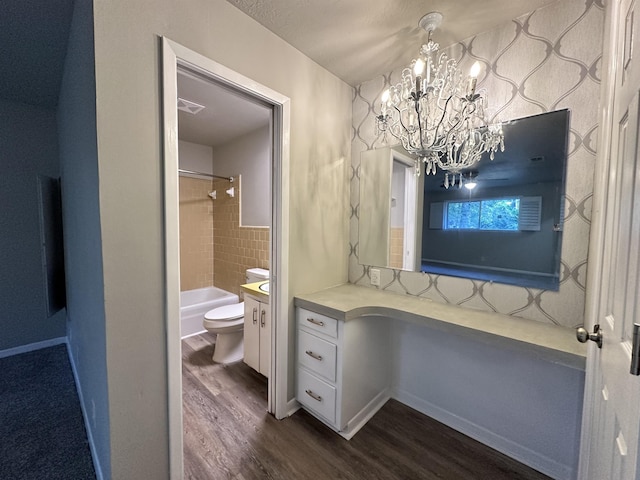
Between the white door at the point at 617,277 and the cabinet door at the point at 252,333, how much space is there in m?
1.92

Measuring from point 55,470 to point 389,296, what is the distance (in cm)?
210

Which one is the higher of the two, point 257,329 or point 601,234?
point 601,234

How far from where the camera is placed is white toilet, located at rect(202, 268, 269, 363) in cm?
239

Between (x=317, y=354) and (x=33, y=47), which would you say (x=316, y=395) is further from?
(x=33, y=47)

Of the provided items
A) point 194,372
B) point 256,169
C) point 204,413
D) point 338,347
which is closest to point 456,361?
point 338,347

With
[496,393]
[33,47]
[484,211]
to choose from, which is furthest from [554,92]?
[33,47]

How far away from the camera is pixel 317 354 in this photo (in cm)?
165

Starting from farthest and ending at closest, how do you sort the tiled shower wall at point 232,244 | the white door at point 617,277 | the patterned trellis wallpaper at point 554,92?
the tiled shower wall at point 232,244 → the patterned trellis wallpaper at point 554,92 → the white door at point 617,277

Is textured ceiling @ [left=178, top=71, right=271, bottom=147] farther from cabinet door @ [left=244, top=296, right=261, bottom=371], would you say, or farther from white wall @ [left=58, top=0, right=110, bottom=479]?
cabinet door @ [left=244, top=296, right=261, bottom=371]

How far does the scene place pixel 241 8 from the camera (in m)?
1.32

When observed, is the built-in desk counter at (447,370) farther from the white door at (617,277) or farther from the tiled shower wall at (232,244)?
the tiled shower wall at (232,244)

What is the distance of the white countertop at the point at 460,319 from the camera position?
1.10m

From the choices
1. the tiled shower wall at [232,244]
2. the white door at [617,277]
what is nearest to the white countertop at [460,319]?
the white door at [617,277]

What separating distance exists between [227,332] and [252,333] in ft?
1.14
